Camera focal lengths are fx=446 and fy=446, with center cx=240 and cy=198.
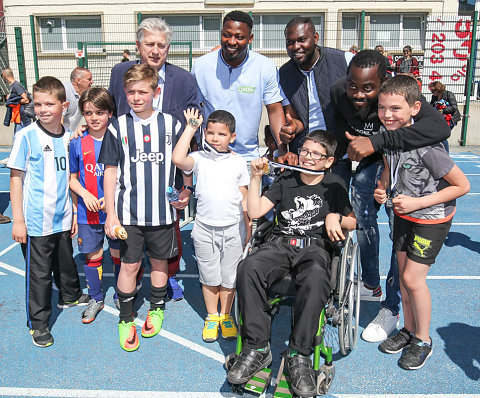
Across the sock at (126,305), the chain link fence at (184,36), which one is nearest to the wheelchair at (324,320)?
the sock at (126,305)

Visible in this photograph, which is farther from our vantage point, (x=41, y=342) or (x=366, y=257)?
(x=366, y=257)

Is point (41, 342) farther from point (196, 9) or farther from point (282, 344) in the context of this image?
point (196, 9)

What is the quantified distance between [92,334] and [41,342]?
35cm

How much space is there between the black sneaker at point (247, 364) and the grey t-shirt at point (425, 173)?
4.14 ft

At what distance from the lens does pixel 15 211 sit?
9.99 ft

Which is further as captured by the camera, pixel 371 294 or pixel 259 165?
pixel 371 294

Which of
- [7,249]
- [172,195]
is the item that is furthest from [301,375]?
[7,249]

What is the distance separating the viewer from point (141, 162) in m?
3.12

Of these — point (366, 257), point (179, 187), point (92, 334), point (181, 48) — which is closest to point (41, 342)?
point (92, 334)

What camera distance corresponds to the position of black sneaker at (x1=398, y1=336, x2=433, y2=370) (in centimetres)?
287

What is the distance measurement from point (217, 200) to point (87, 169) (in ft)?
3.56

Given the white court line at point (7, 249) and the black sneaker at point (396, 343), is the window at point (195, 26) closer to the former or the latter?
the white court line at point (7, 249)

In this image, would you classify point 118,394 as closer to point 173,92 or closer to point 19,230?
point 19,230

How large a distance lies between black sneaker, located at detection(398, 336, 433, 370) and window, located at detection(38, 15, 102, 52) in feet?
50.6
